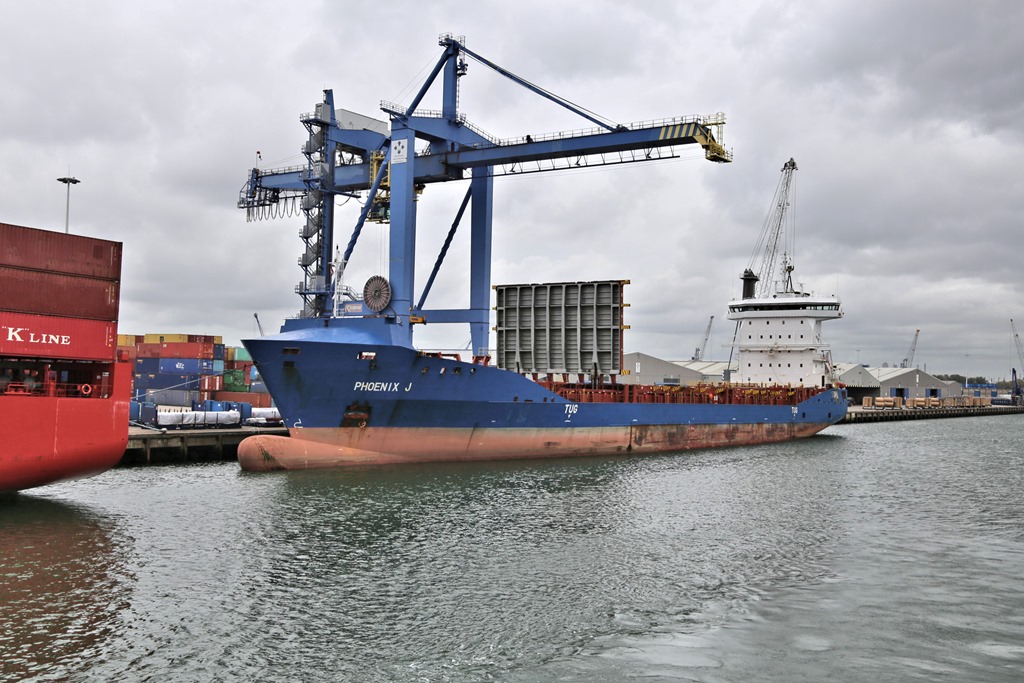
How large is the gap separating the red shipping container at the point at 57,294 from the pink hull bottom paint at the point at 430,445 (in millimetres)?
6225

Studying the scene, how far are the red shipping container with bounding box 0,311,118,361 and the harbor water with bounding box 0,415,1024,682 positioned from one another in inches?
140

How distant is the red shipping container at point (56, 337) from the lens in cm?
1675

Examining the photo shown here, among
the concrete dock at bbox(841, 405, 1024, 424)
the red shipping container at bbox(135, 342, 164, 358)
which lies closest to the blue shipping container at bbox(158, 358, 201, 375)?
the red shipping container at bbox(135, 342, 164, 358)

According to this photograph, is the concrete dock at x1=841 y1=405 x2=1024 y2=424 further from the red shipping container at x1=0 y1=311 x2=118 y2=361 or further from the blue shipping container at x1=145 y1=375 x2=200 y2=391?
the red shipping container at x1=0 y1=311 x2=118 y2=361

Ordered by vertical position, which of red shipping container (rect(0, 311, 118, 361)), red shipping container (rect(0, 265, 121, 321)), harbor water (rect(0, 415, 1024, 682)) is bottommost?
harbor water (rect(0, 415, 1024, 682))

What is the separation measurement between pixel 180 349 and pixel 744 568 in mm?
38087

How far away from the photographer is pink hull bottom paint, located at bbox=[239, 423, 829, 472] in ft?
74.9

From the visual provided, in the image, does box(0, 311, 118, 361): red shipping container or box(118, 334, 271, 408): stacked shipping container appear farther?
box(118, 334, 271, 408): stacked shipping container

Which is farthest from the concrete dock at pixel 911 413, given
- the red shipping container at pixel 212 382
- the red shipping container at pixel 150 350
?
the red shipping container at pixel 150 350

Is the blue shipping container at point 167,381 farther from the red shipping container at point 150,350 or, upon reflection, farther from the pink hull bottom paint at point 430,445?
the pink hull bottom paint at point 430,445

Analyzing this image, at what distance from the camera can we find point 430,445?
80.3 feet

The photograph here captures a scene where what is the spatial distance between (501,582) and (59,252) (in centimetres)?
1391

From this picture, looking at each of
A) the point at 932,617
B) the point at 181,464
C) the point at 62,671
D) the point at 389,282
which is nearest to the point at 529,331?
the point at 389,282

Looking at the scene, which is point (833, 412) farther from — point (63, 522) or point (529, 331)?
point (63, 522)
